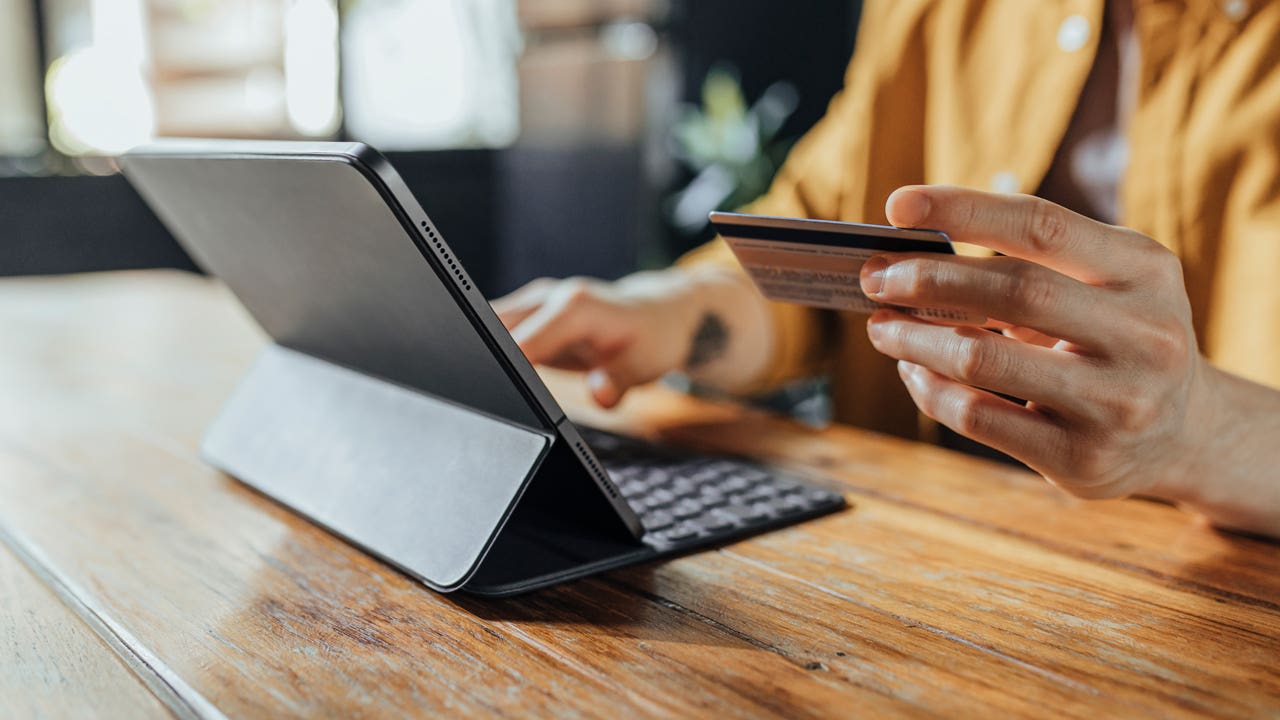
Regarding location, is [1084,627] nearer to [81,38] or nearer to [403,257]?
[403,257]

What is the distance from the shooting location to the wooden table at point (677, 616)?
0.48 metres

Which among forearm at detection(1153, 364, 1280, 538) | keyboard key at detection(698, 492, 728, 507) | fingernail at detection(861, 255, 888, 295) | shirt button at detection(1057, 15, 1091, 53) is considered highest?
shirt button at detection(1057, 15, 1091, 53)

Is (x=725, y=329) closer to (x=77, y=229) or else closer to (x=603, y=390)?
(x=603, y=390)

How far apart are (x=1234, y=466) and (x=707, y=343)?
0.58m

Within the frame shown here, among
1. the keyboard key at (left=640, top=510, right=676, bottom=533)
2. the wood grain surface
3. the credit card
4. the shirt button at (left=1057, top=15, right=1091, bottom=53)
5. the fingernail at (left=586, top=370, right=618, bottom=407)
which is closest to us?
the wood grain surface

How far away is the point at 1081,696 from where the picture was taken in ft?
1.57

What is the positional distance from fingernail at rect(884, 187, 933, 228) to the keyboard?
0.24 meters

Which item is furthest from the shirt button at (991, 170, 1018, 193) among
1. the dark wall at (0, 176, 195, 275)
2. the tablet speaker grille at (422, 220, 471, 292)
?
the dark wall at (0, 176, 195, 275)

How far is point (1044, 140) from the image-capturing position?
1.28m

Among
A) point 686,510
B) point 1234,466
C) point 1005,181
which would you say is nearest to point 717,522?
point 686,510

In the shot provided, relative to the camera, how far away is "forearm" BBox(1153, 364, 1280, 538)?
0.70 metres

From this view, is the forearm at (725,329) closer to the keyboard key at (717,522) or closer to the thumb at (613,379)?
the thumb at (613,379)

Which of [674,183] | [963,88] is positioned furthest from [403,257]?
[674,183]

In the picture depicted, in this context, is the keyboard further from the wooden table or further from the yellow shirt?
the yellow shirt
